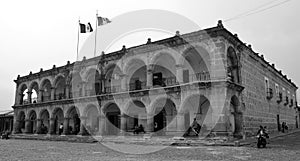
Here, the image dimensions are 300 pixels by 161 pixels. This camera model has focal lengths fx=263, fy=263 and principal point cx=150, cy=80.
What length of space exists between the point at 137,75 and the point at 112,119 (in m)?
4.61

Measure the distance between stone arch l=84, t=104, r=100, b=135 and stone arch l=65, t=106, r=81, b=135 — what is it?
1.13m

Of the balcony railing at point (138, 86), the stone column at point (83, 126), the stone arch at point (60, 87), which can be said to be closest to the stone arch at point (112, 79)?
the balcony railing at point (138, 86)

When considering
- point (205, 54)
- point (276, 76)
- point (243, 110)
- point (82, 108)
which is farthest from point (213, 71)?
point (276, 76)

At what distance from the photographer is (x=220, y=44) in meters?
16.1

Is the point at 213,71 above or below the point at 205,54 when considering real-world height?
below

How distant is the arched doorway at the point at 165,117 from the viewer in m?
19.8

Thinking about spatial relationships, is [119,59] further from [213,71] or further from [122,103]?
[213,71]

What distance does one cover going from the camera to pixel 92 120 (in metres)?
25.0

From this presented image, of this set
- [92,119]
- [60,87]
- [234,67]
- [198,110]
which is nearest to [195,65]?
[234,67]

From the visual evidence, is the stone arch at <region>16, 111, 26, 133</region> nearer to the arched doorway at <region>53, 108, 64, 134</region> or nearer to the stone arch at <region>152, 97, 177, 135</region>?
the arched doorway at <region>53, 108, 64, 134</region>

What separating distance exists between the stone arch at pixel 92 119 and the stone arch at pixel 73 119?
3.70 ft

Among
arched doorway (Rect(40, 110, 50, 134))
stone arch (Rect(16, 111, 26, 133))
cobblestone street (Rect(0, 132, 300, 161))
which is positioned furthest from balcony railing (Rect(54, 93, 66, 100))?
cobblestone street (Rect(0, 132, 300, 161))

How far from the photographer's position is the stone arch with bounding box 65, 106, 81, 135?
964 inches

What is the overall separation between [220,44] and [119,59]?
8.51 metres
